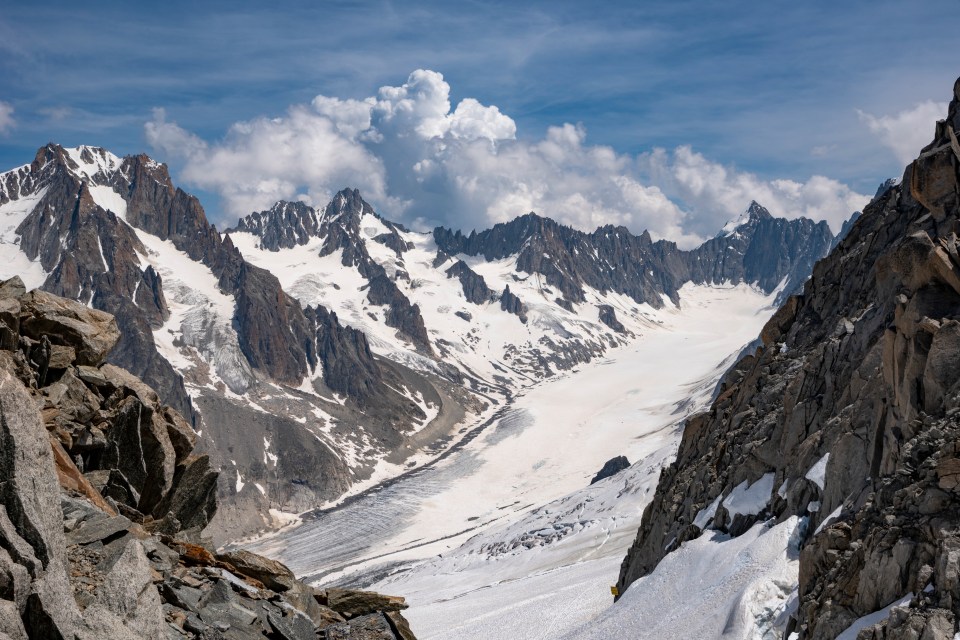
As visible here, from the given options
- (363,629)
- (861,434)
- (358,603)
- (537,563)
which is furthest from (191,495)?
(537,563)

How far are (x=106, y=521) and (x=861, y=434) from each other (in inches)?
1010

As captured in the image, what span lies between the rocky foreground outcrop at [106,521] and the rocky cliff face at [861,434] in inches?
523

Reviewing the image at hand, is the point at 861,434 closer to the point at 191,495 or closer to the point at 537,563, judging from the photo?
the point at 191,495

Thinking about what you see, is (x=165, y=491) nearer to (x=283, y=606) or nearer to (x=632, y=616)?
(x=283, y=606)

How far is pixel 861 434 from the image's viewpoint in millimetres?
30891

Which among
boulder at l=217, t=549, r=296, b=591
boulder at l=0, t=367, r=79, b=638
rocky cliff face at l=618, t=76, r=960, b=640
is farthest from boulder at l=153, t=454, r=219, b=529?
rocky cliff face at l=618, t=76, r=960, b=640

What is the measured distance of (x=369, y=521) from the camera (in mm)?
193750

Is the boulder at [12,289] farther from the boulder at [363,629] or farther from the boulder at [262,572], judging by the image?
the boulder at [363,629]

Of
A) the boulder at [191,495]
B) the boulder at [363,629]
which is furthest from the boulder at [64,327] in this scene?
the boulder at [363,629]

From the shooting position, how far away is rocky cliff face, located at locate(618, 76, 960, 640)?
2155cm

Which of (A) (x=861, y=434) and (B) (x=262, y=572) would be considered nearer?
(B) (x=262, y=572)

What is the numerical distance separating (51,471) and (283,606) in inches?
278

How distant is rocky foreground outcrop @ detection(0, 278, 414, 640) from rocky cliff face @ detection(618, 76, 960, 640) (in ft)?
43.6

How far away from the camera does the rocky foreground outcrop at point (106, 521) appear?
16531 millimetres
